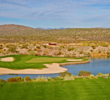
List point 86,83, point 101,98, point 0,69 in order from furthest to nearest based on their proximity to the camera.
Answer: point 0,69 → point 86,83 → point 101,98

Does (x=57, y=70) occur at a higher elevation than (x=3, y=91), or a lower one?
lower

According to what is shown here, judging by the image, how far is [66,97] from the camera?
14.6 m

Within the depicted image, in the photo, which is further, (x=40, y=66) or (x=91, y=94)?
(x=40, y=66)

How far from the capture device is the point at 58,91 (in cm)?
1570

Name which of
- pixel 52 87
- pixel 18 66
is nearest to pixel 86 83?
pixel 52 87

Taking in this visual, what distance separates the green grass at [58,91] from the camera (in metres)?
14.4

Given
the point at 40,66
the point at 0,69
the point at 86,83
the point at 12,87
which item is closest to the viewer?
the point at 12,87

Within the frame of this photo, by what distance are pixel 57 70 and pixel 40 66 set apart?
3.51 metres

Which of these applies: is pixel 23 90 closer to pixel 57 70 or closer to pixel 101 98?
pixel 101 98

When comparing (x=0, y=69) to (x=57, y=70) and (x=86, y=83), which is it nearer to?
(x=57, y=70)

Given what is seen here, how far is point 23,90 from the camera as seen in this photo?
50.8ft

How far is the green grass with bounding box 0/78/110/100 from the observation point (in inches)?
569

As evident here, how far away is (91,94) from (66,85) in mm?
2495

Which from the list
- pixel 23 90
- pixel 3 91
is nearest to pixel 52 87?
pixel 23 90
